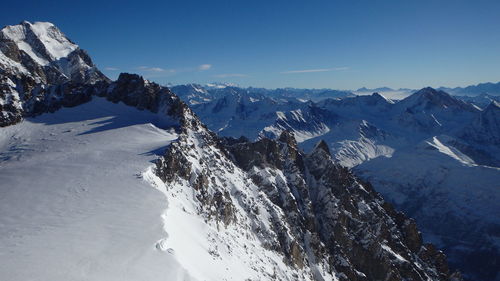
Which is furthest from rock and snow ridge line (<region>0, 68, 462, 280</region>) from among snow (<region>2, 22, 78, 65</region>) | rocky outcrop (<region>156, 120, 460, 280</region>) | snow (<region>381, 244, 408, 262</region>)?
snow (<region>2, 22, 78, 65</region>)

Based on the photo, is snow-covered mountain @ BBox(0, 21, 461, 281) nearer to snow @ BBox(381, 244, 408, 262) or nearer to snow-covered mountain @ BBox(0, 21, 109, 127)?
snow @ BBox(381, 244, 408, 262)

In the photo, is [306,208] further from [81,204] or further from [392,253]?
[81,204]

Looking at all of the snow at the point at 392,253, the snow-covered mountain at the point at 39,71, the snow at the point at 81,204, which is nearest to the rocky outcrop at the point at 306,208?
the snow at the point at 392,253

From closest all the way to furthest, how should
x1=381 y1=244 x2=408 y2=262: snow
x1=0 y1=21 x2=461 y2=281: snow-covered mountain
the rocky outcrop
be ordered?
1. x1=0 y1=21 x2=461 y2=281: snow-covered mountain
2. the rocky outcrop
3. x1=381 y1=244 x2=408 y2=262: snow

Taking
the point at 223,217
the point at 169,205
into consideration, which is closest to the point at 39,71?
the point at 223,217

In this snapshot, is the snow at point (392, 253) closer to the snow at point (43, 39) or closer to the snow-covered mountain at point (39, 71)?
the snow-covered mountain at point (39, 71)

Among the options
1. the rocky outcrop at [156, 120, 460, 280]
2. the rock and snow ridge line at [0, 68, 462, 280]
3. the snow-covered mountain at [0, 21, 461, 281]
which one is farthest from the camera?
the rocky outcrop at [156, 120, 460, 280]
